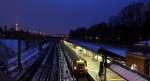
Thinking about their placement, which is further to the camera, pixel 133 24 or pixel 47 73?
pixel 133 24

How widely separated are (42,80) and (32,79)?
151 centimetres

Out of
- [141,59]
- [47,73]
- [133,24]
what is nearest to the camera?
[141,59]

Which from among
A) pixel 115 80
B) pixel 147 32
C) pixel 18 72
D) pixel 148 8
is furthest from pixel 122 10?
pixel 115 80

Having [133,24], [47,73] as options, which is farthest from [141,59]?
[133,24]

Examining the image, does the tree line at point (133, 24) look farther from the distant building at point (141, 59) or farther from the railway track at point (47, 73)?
the distant building at point (141, 59)

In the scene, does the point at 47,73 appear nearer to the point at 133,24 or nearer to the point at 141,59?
the point at 141,59

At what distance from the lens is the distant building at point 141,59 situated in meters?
33.4

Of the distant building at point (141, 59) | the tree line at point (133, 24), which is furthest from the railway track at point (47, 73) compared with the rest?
the tree line at point (133, 24)

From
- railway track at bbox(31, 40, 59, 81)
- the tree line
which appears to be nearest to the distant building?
railway track at bbox(31, 40, 59, 81)

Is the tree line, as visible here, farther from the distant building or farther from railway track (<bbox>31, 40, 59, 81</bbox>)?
the distant building

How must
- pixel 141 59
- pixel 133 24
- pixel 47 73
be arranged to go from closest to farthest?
pixel 141 59 < pixel 47 73 < pixel 133 24

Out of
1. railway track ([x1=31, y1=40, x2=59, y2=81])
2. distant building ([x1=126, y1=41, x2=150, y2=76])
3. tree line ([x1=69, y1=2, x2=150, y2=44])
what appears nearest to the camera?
distant building ([x1=126, y1=41, x2=150, y2=76])

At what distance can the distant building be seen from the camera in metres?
33.4

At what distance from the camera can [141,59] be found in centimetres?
3494
